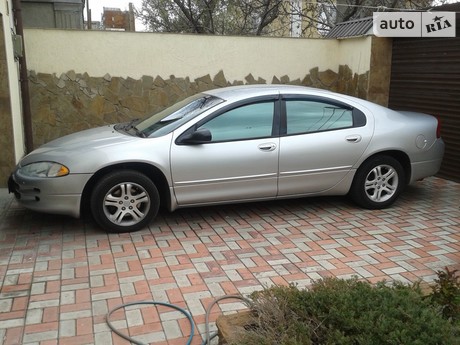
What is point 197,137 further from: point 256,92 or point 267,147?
point 256,92

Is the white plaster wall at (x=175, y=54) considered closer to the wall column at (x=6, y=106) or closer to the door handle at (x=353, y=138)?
the wall column at (x=6, y=106)

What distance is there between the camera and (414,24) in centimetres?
792

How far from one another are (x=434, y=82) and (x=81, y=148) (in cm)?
549

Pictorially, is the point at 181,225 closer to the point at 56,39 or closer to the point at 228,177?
the point at 228,177

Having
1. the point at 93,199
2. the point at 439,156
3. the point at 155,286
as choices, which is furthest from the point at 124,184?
the point at 439,156

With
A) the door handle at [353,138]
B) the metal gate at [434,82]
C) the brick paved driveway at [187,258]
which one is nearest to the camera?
the brick paved driveway at [187,258]

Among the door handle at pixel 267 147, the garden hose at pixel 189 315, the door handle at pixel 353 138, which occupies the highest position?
the door handle at pixel 353 138

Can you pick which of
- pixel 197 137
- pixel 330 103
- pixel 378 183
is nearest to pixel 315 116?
pixel 330 103

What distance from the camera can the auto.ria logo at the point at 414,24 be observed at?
7.19 meters

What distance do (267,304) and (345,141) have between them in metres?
3.03

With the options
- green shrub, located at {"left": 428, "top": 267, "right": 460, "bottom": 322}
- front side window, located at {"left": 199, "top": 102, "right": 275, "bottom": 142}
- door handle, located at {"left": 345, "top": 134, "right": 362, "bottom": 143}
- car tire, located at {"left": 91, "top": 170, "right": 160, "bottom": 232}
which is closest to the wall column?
car tire, located at {"left": 91, "top": 170, "right": 160, "bottom": 232}

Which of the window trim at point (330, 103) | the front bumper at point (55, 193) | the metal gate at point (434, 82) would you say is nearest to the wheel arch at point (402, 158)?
the window trim at point (330, 103)

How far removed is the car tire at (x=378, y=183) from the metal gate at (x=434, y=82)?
1990 mm

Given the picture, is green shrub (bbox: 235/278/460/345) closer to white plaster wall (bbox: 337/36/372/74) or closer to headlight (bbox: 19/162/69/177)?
headlight (bbox: 19/162/69/177)
